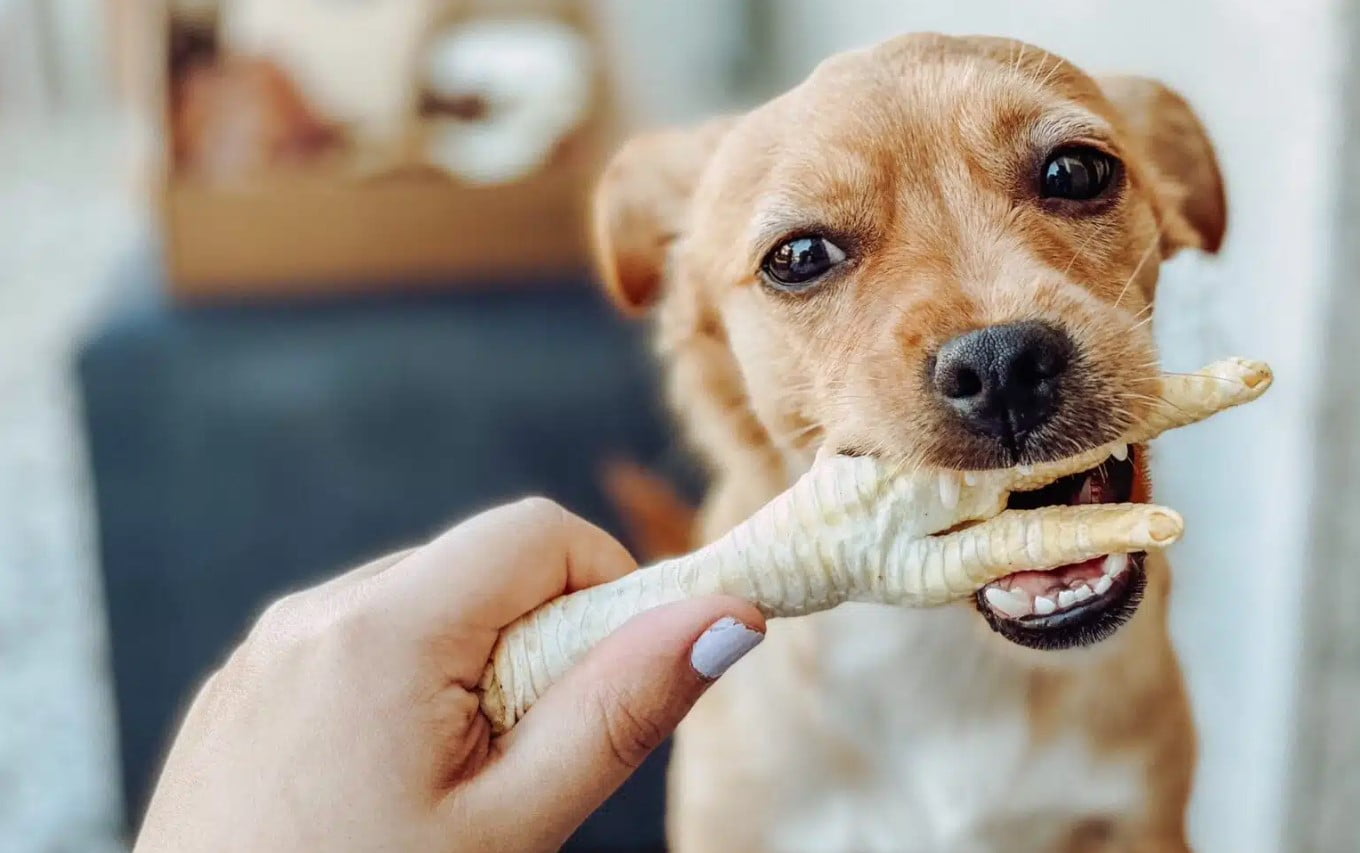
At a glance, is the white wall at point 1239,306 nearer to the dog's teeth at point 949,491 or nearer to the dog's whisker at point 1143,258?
the dog's whisker at point 1143,258

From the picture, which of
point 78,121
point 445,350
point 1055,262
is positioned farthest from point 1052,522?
point 78,121

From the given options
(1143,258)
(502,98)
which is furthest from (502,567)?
(502,98)

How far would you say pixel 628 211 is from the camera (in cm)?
88

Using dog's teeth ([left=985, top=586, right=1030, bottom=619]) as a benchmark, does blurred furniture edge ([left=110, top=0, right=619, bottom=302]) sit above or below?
above

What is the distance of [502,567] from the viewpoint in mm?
623

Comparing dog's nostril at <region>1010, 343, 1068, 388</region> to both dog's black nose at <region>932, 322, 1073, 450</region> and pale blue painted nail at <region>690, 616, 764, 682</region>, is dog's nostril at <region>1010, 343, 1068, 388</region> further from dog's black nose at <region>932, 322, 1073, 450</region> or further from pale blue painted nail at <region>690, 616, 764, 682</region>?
pale blue painted nail at <region>690, 616, 764, 682</region>

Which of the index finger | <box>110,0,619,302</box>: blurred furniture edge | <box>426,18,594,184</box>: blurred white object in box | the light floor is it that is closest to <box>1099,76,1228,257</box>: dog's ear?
the index finger

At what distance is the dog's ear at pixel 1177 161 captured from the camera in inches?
28.1

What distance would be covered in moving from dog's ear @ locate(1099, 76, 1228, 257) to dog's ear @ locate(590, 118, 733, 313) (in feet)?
0.85

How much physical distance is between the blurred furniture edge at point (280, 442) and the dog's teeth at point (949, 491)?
3.19 ft

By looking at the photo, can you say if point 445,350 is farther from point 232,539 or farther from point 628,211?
point 628,211

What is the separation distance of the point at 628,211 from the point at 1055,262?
0.32 metres

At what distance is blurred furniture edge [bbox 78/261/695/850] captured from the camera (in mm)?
1616

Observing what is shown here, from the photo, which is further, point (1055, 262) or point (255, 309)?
point (255, 309)
